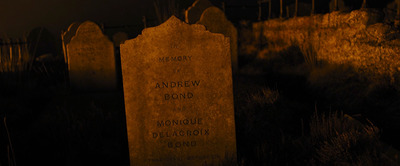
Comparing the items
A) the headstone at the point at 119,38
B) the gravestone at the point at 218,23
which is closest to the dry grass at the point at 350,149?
the gravestone at the point at 218,23

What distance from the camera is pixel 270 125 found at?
449cm

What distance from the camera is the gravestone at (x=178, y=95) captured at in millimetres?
3262

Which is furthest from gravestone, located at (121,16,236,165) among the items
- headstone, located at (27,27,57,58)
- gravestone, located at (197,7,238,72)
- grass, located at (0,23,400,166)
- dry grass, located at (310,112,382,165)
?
headstone, located at (27,27,57,58)

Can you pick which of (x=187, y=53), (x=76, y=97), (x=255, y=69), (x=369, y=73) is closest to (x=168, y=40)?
(x=187, y=53)

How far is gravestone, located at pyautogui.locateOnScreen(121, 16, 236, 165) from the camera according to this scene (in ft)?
10.7

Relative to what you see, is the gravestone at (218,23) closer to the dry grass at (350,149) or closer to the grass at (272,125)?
the grass at (272,125)

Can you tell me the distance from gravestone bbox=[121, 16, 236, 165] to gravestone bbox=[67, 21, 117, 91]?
4941 millimetres

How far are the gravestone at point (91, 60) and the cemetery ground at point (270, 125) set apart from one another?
1.15 ft

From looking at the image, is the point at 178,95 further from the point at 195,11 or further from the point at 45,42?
the point at 45,42

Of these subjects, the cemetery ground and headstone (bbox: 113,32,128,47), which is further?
headstone (bbox: 113,32,128,47)

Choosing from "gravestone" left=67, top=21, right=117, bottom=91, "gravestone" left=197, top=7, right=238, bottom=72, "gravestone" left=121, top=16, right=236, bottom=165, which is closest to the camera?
"gravestone" left=121, top=16, right=236, bottom=165

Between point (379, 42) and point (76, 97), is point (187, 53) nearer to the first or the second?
point (379, 42)

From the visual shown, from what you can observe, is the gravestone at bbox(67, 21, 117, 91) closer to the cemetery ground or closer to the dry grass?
the cemetery ground

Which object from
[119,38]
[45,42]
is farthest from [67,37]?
[45,42]
